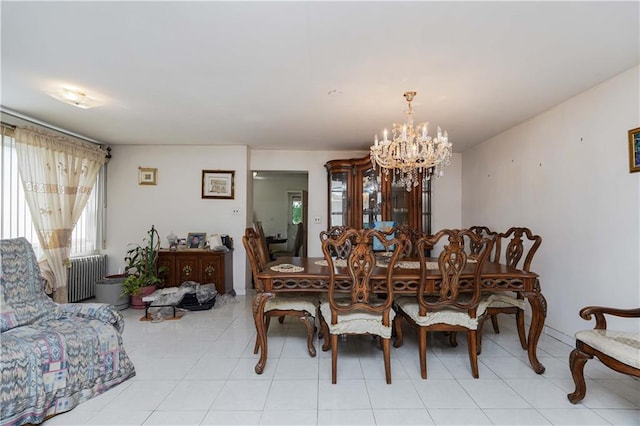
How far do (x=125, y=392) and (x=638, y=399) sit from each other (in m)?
3.29

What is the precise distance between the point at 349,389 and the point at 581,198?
8.36 ft

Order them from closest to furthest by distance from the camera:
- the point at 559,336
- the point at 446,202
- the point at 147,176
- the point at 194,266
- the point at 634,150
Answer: the point at 634,150
the point at 559,336
the point at 194,266
the point at 147,176
the point at 446,202

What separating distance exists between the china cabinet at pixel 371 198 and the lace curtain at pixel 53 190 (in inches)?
133

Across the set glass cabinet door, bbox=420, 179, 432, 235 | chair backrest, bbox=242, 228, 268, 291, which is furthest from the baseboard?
chair backrest, bbox=242, 228, 268, 291

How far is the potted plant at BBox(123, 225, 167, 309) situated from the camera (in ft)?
12.1

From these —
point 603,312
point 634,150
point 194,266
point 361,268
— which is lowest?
point 194,266

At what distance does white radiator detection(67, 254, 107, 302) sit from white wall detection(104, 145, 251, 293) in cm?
21

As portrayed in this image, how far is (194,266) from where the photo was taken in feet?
13.6

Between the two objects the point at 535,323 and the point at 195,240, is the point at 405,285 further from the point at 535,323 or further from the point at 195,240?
the point at 195,240

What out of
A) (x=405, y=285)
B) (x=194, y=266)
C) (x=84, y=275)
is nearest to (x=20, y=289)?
(x=194, y=266)

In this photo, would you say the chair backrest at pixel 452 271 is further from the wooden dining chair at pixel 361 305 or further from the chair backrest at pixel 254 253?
the chair backrest at pixel 254 253

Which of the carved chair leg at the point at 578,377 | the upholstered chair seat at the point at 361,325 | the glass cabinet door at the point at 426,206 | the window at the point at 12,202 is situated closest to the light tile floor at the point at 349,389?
the carved chair leg at the point at 578,377

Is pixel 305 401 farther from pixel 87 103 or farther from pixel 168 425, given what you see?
pixel 87 103

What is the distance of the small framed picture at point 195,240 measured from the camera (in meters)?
4.38
